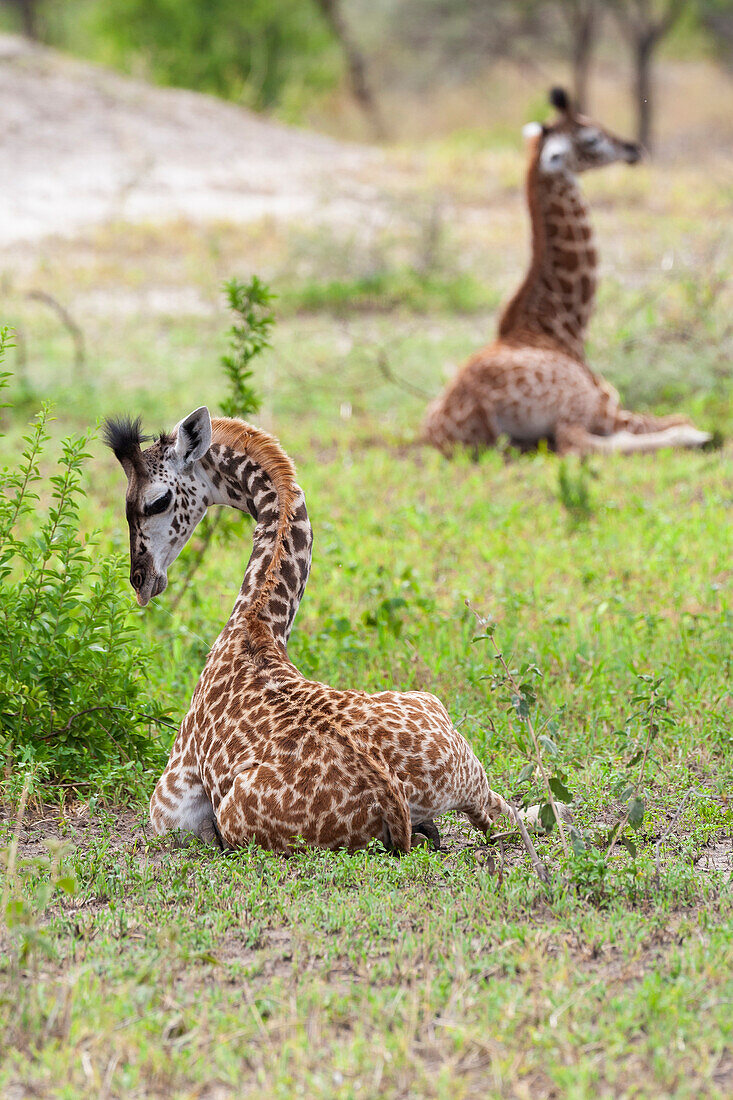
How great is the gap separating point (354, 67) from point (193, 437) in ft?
117

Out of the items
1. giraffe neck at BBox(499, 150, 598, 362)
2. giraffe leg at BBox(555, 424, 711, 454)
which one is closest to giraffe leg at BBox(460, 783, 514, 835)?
giraffe leg at BBox(555, 424, 711, 454)

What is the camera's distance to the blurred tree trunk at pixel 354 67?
37.3 meters

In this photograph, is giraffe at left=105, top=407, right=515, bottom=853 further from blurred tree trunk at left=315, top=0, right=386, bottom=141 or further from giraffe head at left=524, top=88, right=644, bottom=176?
blurred tree trunk at left=315, top=0, right=386, bottom=141

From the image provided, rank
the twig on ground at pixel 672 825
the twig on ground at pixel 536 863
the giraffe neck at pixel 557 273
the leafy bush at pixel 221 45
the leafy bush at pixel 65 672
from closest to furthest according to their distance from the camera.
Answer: the twig on ground at pixel 536 863, the twig on ground at pixel 672 825, the leafy bush at pixel 65 672, the giraffe neck at pixel 557 273, the leafy bush at pixel 221 45

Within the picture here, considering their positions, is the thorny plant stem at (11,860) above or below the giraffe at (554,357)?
below

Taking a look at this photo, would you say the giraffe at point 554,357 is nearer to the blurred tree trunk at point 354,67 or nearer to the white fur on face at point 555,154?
the white fur on face at point 555,154

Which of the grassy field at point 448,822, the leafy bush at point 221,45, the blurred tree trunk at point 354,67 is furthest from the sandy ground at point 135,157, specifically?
the blurred tree trunk at point 354,67

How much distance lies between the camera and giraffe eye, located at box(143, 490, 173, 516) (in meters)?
4.95

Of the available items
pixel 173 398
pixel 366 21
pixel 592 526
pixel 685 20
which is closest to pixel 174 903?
pixel 592 526

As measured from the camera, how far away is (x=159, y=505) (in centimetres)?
498

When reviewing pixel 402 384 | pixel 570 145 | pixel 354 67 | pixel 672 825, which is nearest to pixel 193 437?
pixel 672 825

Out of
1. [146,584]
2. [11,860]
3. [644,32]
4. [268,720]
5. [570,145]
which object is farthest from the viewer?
[644,32]

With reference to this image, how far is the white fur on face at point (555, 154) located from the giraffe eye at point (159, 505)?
244 inches

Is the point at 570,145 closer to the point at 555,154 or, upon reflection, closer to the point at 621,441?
the point at 555,154
